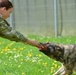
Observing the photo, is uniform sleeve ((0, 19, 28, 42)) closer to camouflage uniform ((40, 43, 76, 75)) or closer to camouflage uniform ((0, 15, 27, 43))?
camouflage uniform ((0, 15, 27, 43))

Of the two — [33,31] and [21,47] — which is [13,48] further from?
[33,31]

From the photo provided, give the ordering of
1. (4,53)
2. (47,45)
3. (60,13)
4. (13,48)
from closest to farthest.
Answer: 1. (47,45)
2. (4,53)
3. (13,48)
4. (60,13)

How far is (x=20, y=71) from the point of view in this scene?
6984mm

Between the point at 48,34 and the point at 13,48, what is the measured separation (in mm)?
3498

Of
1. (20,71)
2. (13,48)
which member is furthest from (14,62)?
(13,48)

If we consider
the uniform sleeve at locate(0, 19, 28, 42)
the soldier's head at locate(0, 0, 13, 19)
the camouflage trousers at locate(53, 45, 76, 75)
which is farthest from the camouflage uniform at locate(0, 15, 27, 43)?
the camouflage trousers at locate(53, 45, 76, 75)

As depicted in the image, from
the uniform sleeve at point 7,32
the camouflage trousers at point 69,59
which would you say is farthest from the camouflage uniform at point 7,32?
the camouflage trousers at point 69,59

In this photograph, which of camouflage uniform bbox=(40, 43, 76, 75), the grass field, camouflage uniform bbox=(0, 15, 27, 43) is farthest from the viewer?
the grass field

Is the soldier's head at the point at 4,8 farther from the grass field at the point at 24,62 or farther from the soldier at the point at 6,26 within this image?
the grass field at the point at 24,62

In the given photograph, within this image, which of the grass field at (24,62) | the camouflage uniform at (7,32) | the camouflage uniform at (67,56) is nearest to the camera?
the camouflage uniform at (7,32)

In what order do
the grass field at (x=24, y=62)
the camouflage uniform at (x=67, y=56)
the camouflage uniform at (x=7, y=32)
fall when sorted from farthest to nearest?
1. the grass field at (x=24, y=62)
2. the camouflage uniform at (x=67, y=56)
3. the camouflage uniform at (x=7, y=32)

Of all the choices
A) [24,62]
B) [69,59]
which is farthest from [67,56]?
[24,62]

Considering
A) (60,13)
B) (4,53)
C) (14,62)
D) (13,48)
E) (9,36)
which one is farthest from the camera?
(60,13)

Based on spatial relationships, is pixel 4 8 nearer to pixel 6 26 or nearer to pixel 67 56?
pixel 6 26
